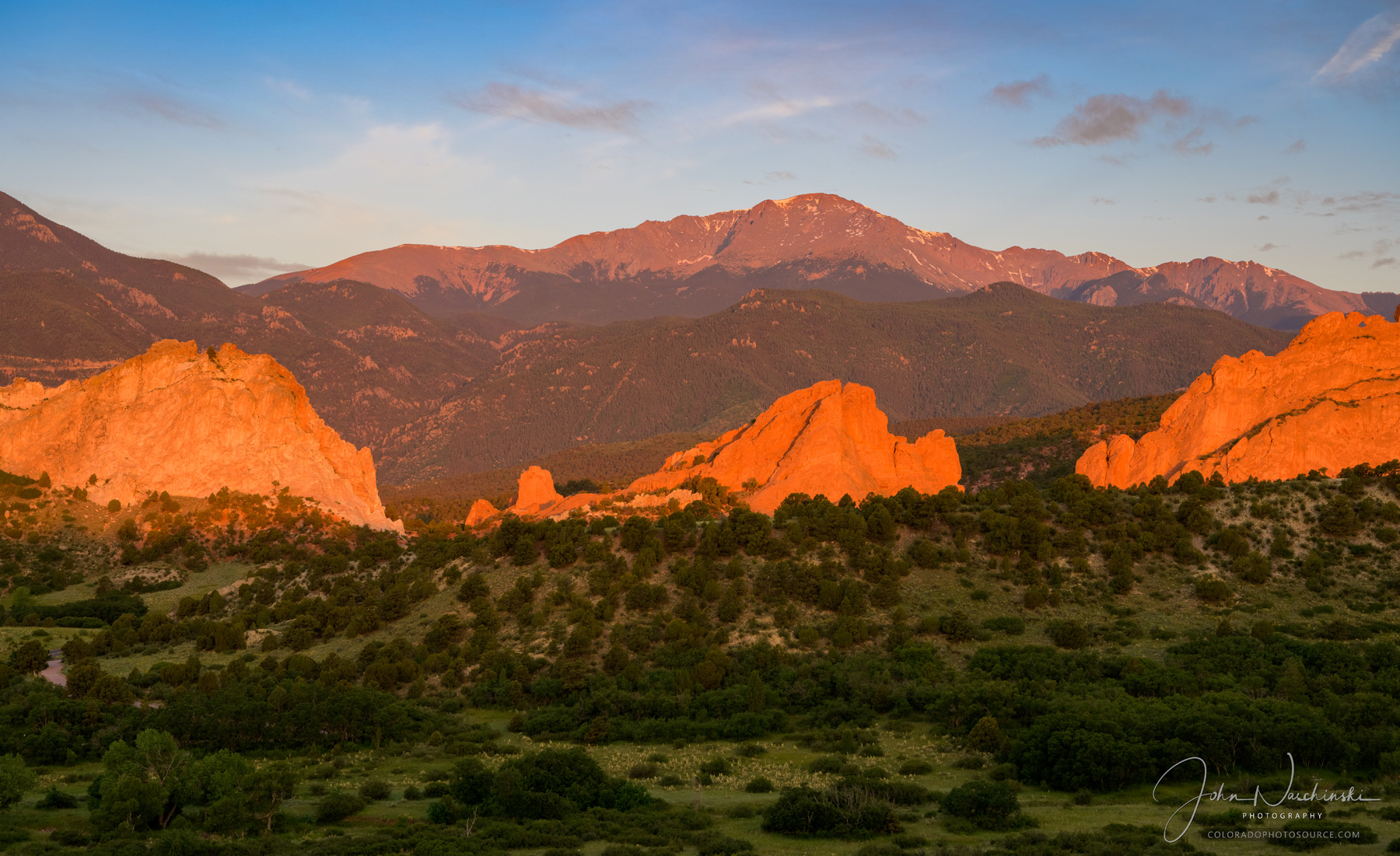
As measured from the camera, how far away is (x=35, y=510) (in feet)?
392

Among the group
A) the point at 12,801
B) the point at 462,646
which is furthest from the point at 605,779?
the point at 462,646

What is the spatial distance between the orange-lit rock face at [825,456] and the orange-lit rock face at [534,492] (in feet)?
67.4

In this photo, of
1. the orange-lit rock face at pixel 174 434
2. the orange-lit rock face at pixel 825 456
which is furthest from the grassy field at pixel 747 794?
the orange-lit rock face at pixel 174 434

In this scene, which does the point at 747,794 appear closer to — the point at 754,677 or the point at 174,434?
the point at 754,677

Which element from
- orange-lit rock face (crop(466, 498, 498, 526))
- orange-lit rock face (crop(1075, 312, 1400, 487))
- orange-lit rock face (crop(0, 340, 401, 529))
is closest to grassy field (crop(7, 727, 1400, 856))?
orange-lit rock face (crop(1075, 312, 1400, 487))

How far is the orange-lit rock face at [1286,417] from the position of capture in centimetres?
10788

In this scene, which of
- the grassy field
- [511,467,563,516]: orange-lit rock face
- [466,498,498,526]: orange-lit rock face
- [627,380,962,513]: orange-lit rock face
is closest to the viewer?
the grassy field

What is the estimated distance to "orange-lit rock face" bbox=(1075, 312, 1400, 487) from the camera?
108 m

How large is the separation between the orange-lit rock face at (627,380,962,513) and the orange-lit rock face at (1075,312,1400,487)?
19402 millimetres

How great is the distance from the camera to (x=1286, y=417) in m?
112

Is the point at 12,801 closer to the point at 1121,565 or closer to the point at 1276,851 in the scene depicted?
the point at 1276,851
